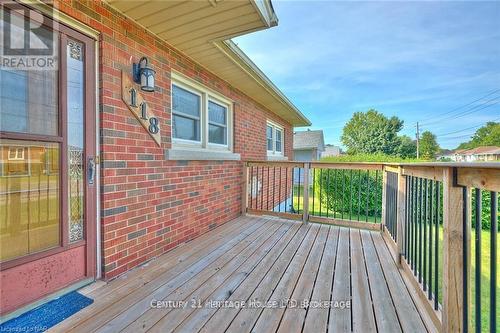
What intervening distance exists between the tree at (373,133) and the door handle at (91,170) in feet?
112

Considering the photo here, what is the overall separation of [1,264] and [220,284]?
1.51 meters

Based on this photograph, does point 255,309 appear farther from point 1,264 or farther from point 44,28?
point 44,28

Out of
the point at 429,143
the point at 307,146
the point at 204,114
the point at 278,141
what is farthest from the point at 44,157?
the point at 429,143

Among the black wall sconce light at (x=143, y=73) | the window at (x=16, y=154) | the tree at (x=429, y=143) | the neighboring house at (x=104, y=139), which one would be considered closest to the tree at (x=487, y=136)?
→ the tree at (x=429, y=143)

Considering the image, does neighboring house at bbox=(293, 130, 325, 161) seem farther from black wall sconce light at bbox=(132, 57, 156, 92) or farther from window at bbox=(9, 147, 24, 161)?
window at bbox=(9, 147, 24, 161)

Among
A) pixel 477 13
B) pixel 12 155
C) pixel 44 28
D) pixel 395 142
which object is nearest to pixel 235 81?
pixel 44 28

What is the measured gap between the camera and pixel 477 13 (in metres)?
10.1

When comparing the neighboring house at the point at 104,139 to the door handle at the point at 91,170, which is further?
the door handle at the point at 91,170

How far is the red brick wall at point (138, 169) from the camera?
2012 mm

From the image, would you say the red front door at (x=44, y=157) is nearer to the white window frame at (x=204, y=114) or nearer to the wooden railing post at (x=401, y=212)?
the white window frame at (x=204, y=114)

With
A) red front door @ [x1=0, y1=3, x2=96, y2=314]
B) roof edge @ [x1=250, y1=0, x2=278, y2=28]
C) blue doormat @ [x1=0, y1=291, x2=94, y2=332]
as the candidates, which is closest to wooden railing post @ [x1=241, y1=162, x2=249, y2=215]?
roof edge @ [x1=250, y1=0, x2=278, y2=28]

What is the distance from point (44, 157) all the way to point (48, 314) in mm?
1103

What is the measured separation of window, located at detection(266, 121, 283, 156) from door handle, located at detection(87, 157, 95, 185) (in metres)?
5.28

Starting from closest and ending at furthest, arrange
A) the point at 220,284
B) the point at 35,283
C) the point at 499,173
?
1. the point at 499,173
2. the point at 35,283
3. the point at 220,284
